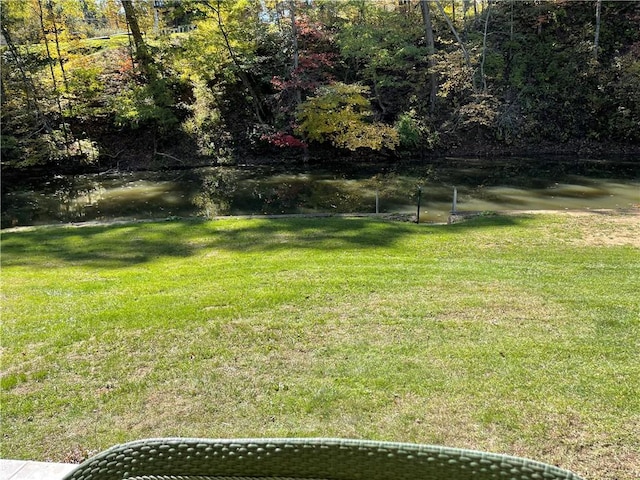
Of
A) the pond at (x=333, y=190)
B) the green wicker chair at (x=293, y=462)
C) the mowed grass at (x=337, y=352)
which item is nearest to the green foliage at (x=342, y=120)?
the pond at (x=333, y=190)

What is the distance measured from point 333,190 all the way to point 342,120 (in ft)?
14.4

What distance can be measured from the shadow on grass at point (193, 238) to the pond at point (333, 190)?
2.05m

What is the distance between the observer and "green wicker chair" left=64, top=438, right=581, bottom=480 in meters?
1.16

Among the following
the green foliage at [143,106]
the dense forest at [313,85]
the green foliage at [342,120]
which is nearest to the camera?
the green foliage at [342,120]

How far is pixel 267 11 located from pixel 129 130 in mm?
8397

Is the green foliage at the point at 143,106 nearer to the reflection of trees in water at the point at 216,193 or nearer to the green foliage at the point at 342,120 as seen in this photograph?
the reflection of trees in water at the point at 216,193

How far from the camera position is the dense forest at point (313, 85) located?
1831cm

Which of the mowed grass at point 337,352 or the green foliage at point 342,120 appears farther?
the green foliage at point 342,120

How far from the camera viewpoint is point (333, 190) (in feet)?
48.3

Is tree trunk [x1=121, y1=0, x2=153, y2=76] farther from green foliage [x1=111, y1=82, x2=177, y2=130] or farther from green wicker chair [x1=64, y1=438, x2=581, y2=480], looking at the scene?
green wicker chair [x1=64, y1=438, x2=581, y2=480]

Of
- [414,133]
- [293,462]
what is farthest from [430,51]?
[293,462]

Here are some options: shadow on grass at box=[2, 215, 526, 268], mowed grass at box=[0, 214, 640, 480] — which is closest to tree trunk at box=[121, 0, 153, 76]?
shadow on grass at box=[2, 215, 526, 268]

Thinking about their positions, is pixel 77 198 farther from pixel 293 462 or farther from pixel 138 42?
pixel 293 462

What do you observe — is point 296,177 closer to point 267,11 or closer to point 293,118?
point 293,118
